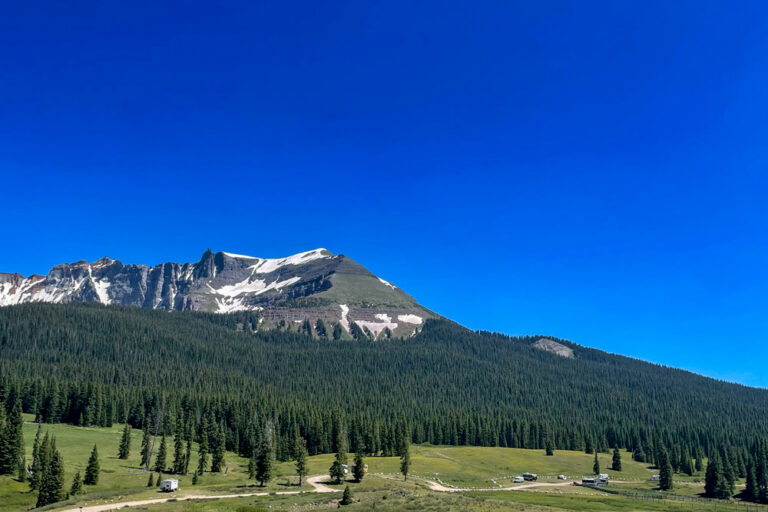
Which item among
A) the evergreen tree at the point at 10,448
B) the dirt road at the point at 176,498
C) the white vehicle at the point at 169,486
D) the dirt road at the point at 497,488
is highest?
the evergreen tree at the point at 10,448

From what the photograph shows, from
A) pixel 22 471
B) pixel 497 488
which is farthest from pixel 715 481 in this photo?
pixel 22 471

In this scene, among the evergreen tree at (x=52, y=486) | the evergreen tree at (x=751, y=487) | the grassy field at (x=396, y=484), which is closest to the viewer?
the grassy field at (x=396, y=484)

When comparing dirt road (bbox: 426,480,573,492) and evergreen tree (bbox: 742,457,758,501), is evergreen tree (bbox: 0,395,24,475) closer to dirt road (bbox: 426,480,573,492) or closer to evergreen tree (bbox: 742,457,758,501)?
dirt road (bbox: 426,480,573,492)

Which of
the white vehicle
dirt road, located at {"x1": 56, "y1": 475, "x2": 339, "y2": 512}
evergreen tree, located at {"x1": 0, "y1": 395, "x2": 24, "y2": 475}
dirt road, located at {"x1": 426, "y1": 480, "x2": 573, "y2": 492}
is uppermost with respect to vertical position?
evergreen tree, located at {"x1": 0, "y1": 395, "x2": 24, "y2": 475}

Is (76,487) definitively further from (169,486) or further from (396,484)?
(396,484)

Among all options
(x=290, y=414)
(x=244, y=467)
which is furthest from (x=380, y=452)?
(x=244, y=467)

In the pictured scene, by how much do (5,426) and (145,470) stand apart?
28.9m

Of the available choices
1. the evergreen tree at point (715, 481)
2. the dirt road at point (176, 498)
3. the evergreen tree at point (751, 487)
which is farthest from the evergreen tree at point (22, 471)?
the evergreen tree at point (751, 487)

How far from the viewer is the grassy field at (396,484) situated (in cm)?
9012

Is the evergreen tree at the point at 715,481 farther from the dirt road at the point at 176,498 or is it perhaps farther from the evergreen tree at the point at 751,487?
the dirt road at the point at 176,498

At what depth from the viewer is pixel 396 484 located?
11844cm

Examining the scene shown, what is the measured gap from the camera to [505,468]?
563 ft

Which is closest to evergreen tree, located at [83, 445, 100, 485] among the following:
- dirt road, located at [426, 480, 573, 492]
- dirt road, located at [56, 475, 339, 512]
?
dirt road, located at [56, 475, 339, 512]

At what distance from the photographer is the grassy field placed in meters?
90.1
